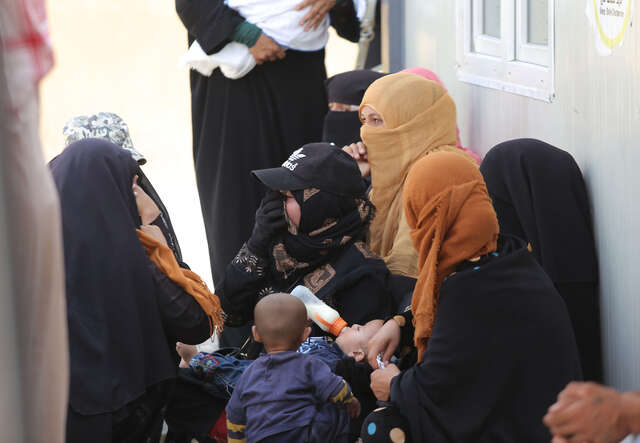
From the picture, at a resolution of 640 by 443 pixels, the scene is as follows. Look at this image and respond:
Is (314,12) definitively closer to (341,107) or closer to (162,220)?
(341,107)

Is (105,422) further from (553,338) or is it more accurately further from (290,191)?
(553,338)

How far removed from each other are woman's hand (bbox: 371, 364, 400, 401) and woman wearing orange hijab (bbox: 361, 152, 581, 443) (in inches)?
5.9

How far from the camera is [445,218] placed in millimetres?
2078

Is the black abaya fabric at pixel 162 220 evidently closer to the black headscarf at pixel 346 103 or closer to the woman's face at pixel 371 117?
the woman's face at pixel 371 117

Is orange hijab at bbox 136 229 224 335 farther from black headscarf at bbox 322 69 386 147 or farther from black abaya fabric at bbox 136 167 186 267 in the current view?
black headscarf at bbox 322 69 386 147

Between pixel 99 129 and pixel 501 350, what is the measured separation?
6.48ft

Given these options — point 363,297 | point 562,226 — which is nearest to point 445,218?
point 562,226

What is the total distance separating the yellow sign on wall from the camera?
2.24 metres

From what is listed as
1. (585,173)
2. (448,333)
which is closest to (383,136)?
(585,173)

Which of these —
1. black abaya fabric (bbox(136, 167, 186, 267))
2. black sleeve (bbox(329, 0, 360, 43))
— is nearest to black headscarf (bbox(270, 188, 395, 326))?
black abaya fabric (bbox(136, 167, 186, 267))

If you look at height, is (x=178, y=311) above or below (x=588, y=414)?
below

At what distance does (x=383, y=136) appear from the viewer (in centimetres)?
334

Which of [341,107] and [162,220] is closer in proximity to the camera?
[162,220]

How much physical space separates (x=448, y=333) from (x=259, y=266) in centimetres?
96
